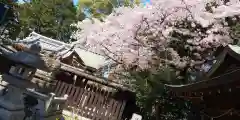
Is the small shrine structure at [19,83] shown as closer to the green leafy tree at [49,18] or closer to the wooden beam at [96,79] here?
the wooden beam at [96,79]

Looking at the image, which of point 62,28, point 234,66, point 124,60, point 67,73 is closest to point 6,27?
point 67,73

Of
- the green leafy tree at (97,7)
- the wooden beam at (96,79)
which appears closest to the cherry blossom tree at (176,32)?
the wooden beam at (96,79)

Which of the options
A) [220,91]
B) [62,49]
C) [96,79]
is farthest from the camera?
[62,49]

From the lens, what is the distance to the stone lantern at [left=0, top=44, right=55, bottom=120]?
21.5ft

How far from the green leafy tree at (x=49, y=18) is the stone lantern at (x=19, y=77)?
25.2m

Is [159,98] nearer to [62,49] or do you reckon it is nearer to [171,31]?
[171,31]

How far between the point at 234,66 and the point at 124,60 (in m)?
7.26

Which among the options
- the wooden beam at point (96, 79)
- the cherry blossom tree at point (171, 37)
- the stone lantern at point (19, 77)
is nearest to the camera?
the stone lantern at point (19, 77)

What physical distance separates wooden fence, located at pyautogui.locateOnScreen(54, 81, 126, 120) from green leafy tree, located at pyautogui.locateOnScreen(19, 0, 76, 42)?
19.2 metres

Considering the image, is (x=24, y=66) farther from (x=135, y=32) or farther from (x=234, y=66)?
(x=135, y=32)

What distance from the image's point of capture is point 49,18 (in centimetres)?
3272

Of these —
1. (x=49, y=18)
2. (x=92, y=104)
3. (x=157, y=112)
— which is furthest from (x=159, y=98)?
(x=49, y=18)

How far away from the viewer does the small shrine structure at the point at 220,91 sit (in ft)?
14.4

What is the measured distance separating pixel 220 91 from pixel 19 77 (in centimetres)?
438
